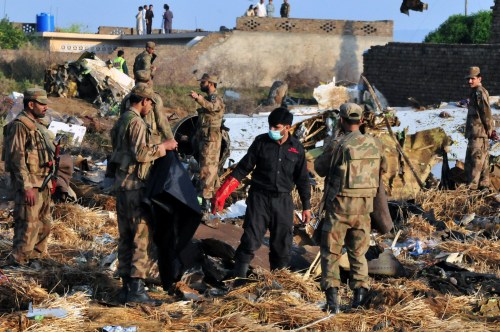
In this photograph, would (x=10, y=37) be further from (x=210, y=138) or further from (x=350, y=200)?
(x=350, y=200)

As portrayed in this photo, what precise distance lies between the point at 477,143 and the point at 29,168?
6838 mm

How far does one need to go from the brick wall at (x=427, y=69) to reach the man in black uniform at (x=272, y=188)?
16244 mm

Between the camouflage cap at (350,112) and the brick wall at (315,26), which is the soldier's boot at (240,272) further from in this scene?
the brick wall at (315,26)

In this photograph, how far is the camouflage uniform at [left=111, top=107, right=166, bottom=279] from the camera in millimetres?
6953

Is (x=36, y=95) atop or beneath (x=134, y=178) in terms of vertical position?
atop

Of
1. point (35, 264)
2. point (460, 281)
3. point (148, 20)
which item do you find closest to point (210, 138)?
→ point (35, 264)

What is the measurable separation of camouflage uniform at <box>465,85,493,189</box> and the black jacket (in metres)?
5.37

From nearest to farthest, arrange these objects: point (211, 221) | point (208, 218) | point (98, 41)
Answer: point (211, 221) → point (208, 218) → point (98, 41)

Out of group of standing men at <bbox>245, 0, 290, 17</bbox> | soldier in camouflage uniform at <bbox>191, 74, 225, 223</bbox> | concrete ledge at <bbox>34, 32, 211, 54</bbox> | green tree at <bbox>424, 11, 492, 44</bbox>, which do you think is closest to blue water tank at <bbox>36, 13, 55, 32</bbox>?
concrete ledge at <bbox>34, 32, 211, 54</bbox>

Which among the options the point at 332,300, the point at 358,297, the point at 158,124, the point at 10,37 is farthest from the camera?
the point at 10,37

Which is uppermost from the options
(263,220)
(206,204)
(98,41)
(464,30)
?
(464,30)

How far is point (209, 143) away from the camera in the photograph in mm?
11617

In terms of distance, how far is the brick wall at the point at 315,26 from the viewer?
32781 mm

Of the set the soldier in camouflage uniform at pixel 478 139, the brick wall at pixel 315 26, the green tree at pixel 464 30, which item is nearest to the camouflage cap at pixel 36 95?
the soldier in camouflage uniform at pixel 478 139
